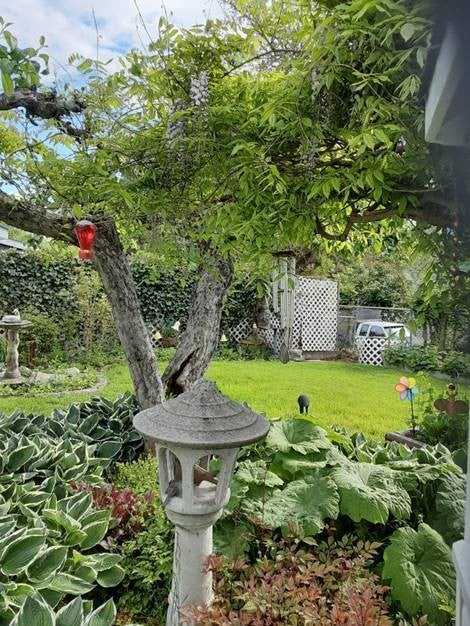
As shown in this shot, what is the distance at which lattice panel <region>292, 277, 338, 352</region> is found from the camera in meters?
9.97

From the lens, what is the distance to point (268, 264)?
326 centimetres

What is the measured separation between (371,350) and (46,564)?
8.44m

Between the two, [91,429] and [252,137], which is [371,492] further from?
[91,429]

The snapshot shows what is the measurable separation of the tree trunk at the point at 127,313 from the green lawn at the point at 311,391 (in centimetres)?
162

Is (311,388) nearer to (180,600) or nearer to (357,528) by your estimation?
(357,528)

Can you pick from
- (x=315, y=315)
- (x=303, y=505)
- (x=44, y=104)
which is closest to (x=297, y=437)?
(x=303, y=505)

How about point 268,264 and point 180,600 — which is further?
point 268,264

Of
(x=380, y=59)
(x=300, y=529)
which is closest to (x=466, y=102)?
(x=380, y=59)

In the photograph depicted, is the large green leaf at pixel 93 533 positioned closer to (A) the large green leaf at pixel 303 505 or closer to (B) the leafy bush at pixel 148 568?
(B) the leafy bush at pixel 148 568

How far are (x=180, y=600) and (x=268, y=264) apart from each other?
7.06 feet

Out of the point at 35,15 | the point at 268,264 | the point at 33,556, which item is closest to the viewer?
the point at 33,556

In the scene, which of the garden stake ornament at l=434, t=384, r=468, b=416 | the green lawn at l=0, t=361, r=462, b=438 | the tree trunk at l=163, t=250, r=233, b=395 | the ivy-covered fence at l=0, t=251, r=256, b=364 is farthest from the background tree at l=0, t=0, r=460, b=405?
the ivy-covered fence at l=0, t=251, r=256, b=364

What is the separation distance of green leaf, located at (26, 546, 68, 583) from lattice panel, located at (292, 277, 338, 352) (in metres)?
8.10

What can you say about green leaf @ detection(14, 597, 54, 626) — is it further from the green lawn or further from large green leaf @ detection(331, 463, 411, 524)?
the green lawn
